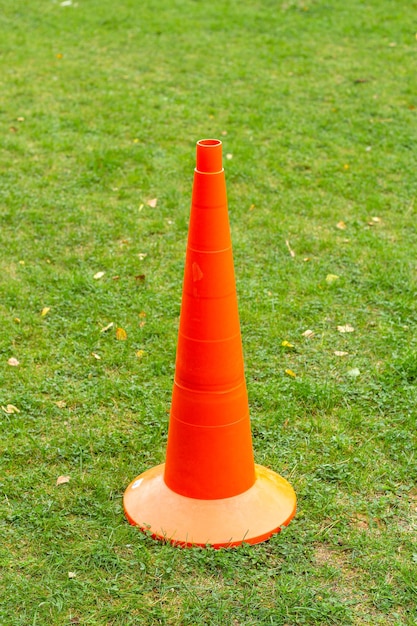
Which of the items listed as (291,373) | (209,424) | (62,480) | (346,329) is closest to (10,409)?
(62,480)

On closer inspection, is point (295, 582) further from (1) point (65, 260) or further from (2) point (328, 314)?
(1) point (65, 260)

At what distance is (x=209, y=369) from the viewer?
134 inches

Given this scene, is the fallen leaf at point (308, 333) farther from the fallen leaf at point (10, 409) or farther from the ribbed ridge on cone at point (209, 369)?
the fallen leaf at point (10, 409)

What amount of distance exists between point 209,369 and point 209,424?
0.22 m

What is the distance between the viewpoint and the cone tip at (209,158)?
3234mm

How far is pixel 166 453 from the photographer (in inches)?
144

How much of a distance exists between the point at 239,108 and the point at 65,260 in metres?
3.44

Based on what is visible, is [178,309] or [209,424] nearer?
[209,424]

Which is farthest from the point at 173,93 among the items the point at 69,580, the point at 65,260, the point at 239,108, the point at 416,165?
the point at 69,580

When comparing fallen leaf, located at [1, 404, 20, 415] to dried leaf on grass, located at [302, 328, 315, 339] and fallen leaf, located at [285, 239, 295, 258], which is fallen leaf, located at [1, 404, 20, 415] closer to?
dried leaf on grass, located at [302, 328, 315, 339]

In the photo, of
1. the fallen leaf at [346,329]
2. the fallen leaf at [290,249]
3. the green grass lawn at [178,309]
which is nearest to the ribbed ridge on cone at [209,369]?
the green grass lawn at [178,309]

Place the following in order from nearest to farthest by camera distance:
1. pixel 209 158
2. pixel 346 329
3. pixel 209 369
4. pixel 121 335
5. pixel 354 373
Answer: pixel 209 158
pixel 209 369
pixel 354 373
pixel 121 335
pixel 346 329

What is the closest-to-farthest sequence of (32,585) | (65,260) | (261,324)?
(32,585), (261,324), (65,260)

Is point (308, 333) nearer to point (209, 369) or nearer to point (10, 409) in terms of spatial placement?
point (209, 369)
